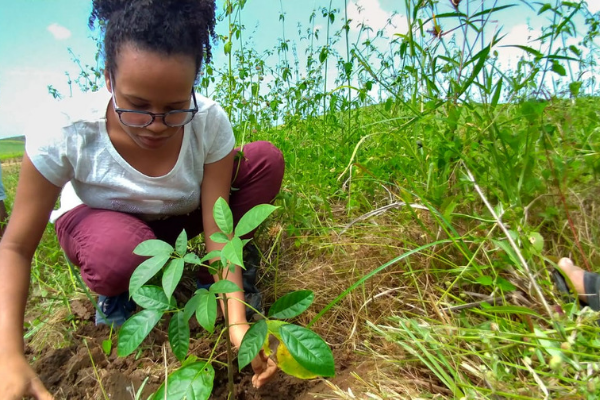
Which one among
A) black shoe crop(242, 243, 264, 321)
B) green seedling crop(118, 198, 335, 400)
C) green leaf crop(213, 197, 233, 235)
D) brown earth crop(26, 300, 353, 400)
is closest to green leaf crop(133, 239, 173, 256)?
green seedling crop(118, 198, 335, 400)

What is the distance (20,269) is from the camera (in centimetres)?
112

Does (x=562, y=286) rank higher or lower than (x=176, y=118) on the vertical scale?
lower

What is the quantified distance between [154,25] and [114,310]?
976mm

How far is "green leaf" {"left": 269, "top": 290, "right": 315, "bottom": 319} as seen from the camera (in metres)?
0.78

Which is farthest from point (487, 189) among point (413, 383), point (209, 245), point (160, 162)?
point (160, 162)

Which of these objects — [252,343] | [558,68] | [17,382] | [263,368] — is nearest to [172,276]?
[252,343]

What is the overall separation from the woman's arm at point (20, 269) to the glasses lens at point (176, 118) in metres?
0.43

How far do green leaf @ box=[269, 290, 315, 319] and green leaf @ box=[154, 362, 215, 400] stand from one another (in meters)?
0.17

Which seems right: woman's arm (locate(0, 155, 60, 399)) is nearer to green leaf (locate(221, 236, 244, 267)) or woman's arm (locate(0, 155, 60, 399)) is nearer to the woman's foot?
green leaf (locate(221, 236, 244, 267))

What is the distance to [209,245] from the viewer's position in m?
1.40

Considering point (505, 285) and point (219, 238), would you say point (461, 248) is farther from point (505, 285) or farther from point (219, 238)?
point (219, 238)

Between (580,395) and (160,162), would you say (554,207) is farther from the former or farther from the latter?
(160,162)

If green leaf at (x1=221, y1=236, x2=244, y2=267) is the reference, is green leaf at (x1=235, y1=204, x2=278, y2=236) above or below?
above

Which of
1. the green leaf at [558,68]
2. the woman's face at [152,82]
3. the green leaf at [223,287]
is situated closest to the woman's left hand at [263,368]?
the green leaf at [223,287]
